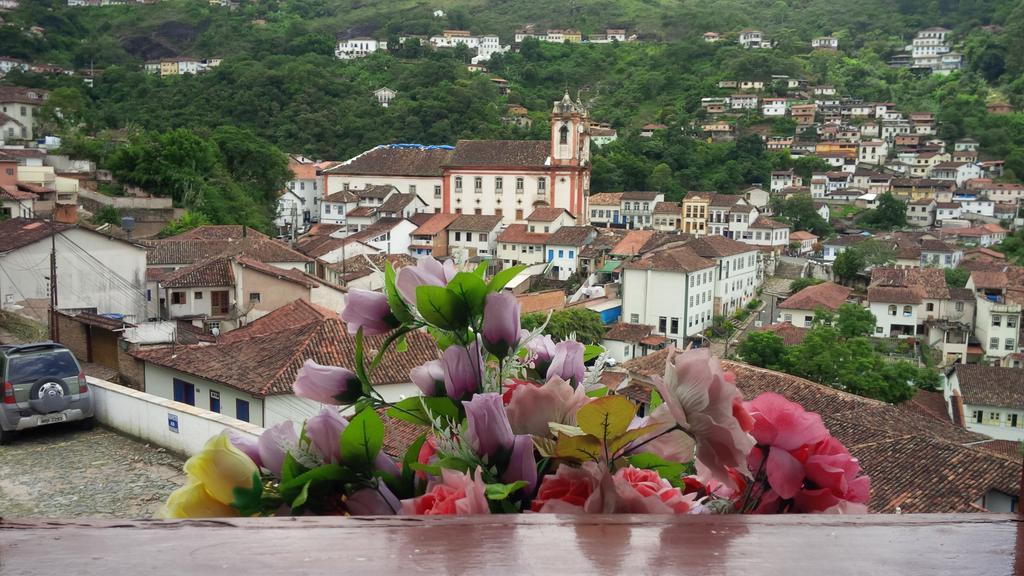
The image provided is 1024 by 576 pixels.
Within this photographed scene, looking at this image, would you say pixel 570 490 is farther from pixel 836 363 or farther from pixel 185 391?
pixel 836 363

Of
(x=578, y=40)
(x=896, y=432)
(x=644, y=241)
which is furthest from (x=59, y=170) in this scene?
(x=578, y=40)

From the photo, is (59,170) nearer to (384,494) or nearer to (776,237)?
(776,237)

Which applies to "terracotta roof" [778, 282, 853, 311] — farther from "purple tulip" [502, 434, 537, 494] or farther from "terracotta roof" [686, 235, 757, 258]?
"purple tulip" [502, 434, 537, 494]

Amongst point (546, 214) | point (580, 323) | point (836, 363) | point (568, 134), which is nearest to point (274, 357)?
point (836, 363)

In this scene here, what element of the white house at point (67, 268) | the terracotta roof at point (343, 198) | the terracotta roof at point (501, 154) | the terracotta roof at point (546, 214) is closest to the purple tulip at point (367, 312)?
the white house at point (67, 268)

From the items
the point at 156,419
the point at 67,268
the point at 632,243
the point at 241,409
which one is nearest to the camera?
the point at 156,419

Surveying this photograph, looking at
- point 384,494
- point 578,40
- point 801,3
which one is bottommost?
point 384,494

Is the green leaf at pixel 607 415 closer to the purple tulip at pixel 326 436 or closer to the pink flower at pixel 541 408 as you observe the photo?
the pink flower at pixel 541 408
